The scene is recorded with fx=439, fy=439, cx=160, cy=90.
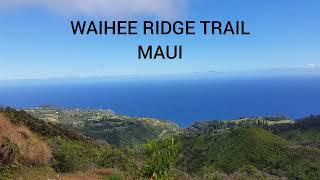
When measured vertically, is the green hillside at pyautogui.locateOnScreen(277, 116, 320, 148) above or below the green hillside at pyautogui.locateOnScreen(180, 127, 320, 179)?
below

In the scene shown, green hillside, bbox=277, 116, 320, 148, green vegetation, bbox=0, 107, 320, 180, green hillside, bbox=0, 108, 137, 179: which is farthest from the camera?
green hillside, bbox=277, 116, 320, 148

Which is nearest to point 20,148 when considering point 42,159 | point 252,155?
point 42,159

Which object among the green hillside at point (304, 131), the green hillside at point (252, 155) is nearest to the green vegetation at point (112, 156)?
the green hillside at point (252, 155)

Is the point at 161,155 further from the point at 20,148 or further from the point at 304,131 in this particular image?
the point at 304,131

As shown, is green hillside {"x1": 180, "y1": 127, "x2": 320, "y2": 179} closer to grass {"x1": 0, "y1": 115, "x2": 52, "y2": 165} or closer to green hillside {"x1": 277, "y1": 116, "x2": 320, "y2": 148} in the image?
grass {"x1": 0, "y1": 115, "x2": 52, "y2": 165}

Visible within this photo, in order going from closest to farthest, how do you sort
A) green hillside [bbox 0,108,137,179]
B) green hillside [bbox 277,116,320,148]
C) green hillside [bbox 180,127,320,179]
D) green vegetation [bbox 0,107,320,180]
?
green vegetation [bbox 0,107,320,180]
green hillside [bbox 0,108,137,179]
green hillside [bbox 180,127,320,179]
green hillside [bbox 277,116,320,148]

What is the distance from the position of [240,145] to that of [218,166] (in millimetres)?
15750

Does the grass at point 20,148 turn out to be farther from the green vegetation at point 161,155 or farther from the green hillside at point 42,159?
the green vegetation at point 161,155

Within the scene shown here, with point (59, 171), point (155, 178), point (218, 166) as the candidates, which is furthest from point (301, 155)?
point (155, 178)

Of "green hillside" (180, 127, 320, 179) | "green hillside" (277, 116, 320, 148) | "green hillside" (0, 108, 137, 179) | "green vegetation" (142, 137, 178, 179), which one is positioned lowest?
"green hillside" (277, 116, 320, 148)

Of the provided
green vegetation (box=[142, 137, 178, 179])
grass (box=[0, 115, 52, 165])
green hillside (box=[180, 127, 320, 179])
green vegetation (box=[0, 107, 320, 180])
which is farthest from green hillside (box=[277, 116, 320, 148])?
green vegetation (box=[142, 137, 178, 179])

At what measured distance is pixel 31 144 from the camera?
23219mm

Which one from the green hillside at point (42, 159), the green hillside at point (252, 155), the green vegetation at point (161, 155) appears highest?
the green vegetation at point (161, 155)

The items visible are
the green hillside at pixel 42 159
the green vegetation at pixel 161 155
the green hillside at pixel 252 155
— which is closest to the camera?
the green vegetation at pixel 161 155
